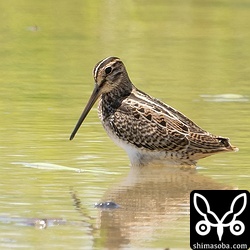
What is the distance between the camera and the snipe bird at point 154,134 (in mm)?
13750

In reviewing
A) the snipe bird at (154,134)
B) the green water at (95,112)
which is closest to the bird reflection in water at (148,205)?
the green water at (95,112)

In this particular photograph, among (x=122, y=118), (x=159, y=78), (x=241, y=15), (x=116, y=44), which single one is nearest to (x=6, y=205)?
(x=122, y=118)

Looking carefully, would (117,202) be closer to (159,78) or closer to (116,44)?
(159,78)

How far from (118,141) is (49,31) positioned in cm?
1017

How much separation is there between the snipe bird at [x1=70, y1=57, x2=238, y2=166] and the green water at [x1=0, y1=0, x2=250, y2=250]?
0.62ft

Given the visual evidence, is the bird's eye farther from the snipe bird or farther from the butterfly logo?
the butterfly logo

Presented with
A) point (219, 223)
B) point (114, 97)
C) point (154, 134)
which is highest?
point (219, 223)

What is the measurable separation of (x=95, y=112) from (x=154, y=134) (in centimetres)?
266

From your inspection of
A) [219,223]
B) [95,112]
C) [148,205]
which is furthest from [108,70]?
[219,223]

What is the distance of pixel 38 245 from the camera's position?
32.7 feet

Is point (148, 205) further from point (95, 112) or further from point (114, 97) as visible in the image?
point (95, 112)

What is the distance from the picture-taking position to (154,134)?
1385cm

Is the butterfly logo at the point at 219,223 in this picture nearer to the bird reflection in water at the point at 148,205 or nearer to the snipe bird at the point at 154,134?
the bird reflection in water at the point at 148,205

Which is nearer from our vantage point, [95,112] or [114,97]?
[114,97]
